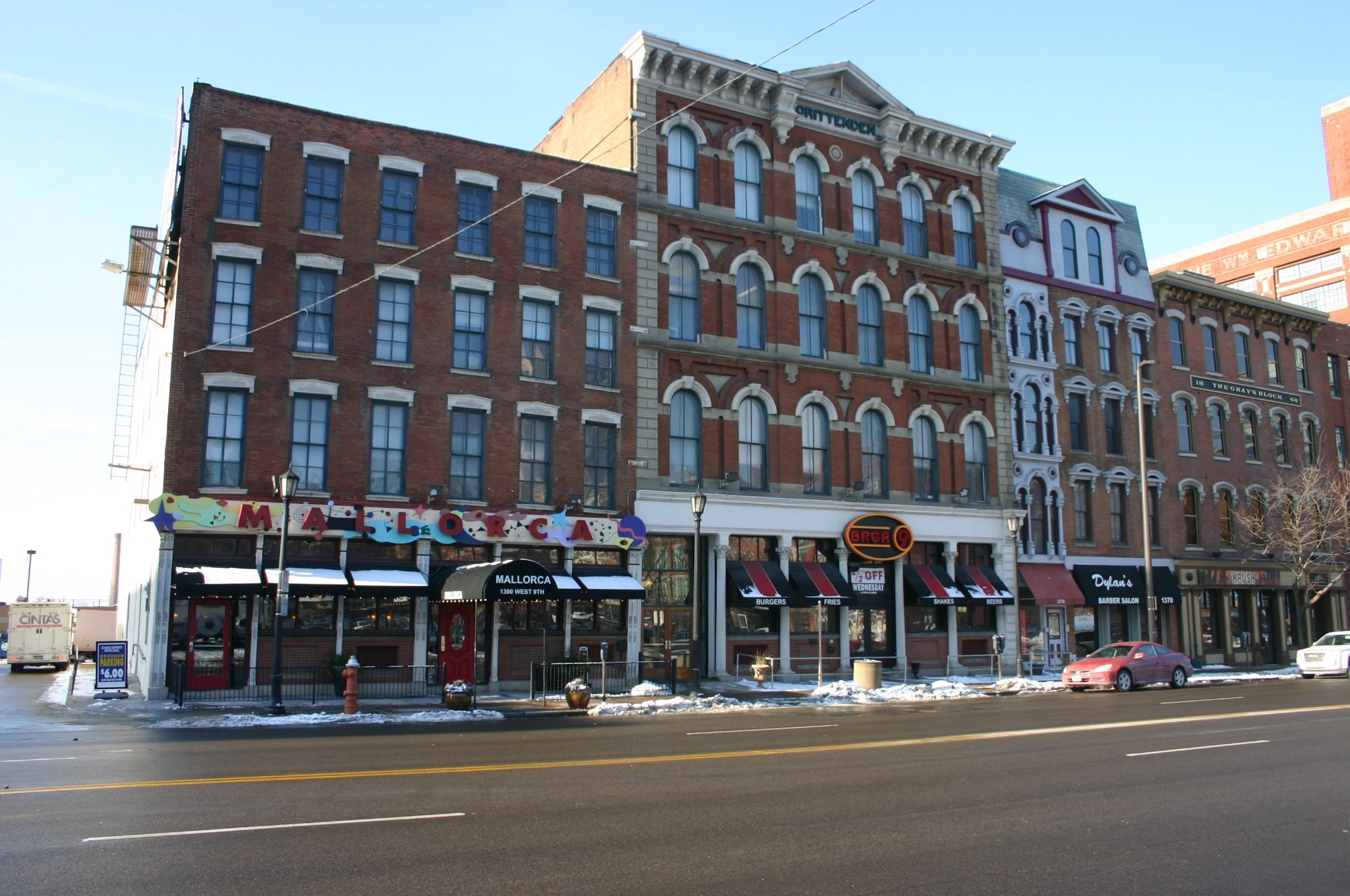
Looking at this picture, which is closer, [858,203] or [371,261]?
[371,261]

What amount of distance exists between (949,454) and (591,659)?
15.2 m

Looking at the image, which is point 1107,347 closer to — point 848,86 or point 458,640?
point 848,86

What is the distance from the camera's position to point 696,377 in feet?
107

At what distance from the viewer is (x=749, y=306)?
34.0 meters

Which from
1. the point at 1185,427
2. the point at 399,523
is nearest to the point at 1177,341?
the point at 1185,427

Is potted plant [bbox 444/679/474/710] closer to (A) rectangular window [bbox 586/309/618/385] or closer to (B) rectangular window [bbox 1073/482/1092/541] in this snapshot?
(A) rectangular window [bbox 586/309/618/385]

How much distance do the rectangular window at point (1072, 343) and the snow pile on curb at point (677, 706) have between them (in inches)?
878

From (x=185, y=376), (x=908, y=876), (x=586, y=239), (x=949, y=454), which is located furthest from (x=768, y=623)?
(x=908, y=876)

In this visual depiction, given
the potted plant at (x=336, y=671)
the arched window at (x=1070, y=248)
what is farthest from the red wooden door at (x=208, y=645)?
the arched window at (x=1070, y=248)

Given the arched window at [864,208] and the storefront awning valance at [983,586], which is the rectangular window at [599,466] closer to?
the arched window at [864,208]

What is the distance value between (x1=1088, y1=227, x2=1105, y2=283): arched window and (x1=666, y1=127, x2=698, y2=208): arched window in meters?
18.1

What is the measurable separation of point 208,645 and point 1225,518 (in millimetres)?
40050

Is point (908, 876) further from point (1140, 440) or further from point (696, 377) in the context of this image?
point (1140, 440)

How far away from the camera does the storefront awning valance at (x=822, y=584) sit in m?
32.4
